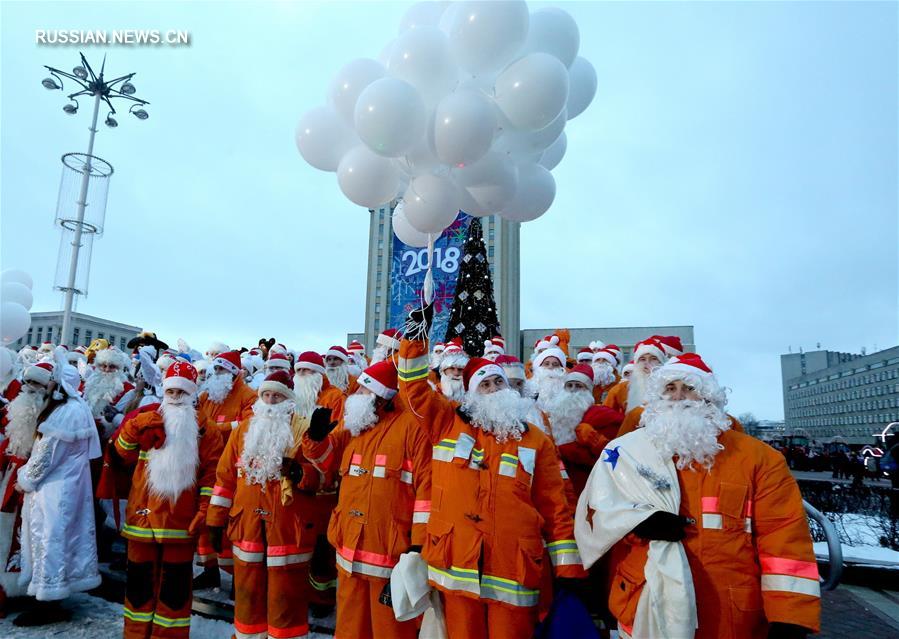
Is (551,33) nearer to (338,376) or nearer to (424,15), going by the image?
(424,15)

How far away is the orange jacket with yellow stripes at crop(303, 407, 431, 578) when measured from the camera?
3.09 m

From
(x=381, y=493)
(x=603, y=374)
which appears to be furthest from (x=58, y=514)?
(x=603, y=374)

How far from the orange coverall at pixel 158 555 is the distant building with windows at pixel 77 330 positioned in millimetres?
11566

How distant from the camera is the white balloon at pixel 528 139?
3.99m

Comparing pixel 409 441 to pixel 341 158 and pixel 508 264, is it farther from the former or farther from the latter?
pixel 508 264

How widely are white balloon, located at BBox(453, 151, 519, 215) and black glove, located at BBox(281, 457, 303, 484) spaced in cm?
239

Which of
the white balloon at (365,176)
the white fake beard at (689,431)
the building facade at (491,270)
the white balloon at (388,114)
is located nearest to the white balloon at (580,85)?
the white balloon at (388,114)

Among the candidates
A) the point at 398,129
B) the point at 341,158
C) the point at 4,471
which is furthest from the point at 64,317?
the point at 398,129

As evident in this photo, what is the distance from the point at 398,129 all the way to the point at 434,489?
2.31 m

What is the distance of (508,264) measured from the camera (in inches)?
2141

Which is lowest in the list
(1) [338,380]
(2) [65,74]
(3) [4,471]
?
(3) [4,471]

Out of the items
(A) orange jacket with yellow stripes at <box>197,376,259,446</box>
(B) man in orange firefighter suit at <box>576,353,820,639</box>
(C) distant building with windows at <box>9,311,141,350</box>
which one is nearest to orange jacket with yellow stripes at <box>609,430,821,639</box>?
(B) man in orange firefighter suit at <box>576,353,820,639</box>

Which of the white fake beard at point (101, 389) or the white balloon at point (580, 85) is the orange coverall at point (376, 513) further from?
the white fake beard at point (101, 389)

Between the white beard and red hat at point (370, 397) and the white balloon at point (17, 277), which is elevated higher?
the white balloon at point (17, 277)
